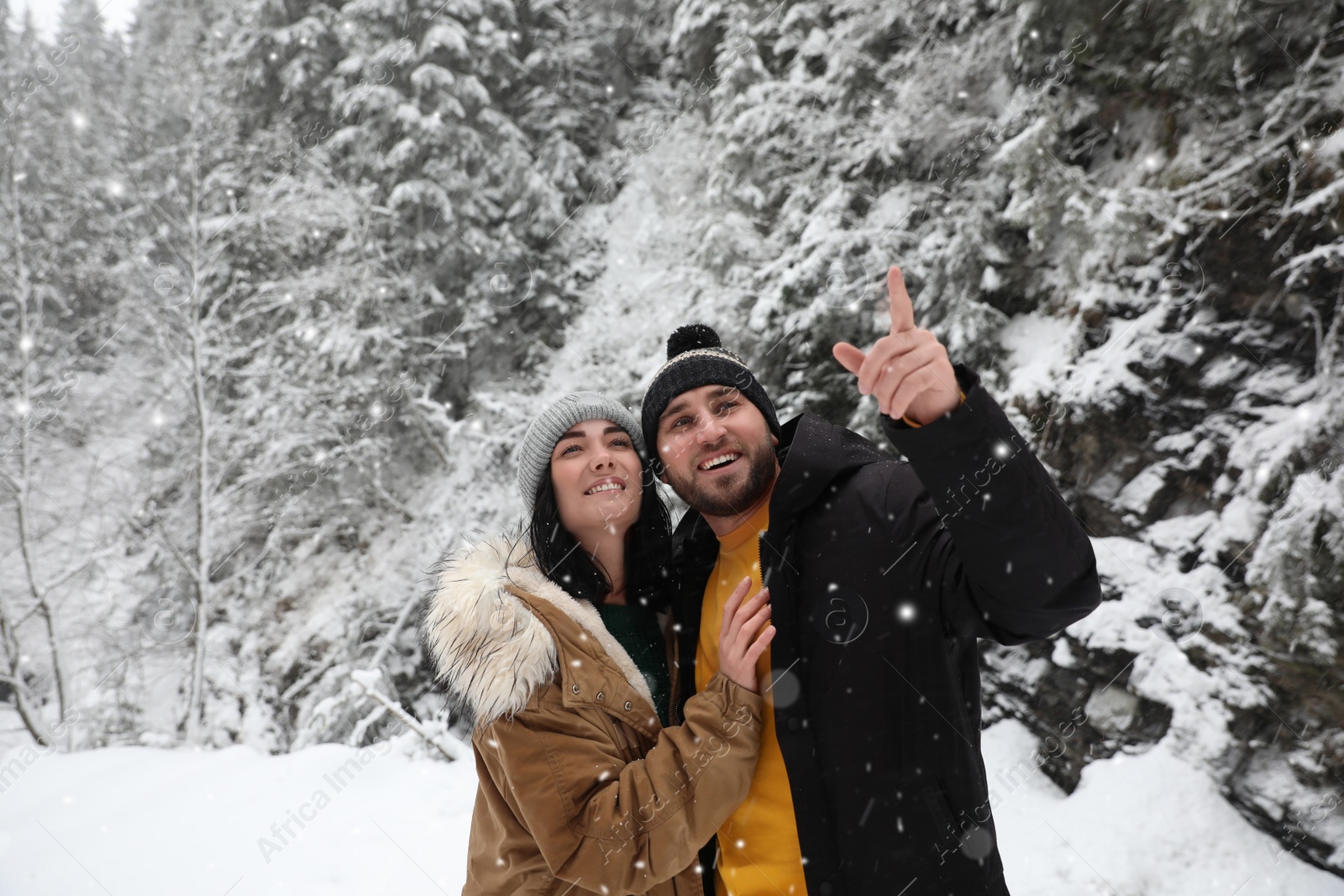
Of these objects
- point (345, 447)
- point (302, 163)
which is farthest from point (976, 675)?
point (302, 163)

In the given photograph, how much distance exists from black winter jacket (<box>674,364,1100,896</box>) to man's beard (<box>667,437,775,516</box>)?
0.29 meters

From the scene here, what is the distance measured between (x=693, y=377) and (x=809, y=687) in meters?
1.17

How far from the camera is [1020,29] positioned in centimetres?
540

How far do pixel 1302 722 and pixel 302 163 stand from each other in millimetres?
15292

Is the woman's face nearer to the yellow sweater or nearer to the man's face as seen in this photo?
the man's face

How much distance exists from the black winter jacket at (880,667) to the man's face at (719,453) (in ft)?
0.95

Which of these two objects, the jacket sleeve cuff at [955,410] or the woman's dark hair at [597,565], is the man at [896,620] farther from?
the woman's dark hair at [597,565]

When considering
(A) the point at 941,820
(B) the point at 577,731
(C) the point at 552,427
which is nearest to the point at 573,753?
(B) the point at 577,731

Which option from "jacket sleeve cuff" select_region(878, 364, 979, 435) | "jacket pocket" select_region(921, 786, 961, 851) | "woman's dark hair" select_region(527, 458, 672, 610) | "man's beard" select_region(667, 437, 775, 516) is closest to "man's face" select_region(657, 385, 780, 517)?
"man's beard" select_region(667, 437, 775, 516)

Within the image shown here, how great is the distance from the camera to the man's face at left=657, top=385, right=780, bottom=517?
89.8 inches

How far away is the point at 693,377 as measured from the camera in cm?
248

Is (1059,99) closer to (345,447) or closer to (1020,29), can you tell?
(1020,29)

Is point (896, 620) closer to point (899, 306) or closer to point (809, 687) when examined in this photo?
point (809, 687)

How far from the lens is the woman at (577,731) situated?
1.77 m
